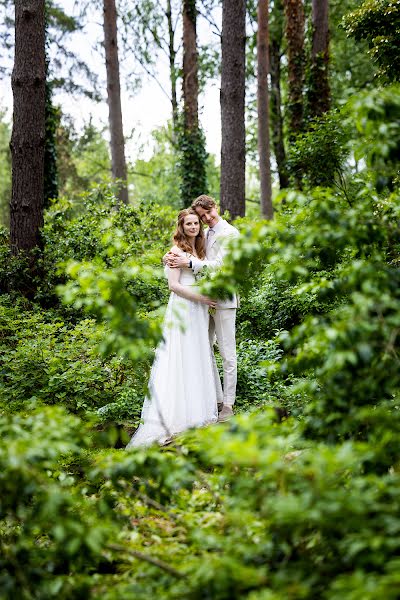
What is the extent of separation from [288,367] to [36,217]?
7.12 metres

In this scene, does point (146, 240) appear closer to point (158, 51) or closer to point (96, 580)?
point (96, 580)

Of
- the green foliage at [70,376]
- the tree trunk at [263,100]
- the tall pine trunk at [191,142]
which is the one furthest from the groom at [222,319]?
the tree trunk at [263,100]

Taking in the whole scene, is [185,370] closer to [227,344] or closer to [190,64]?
[227,344]

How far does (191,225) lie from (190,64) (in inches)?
499

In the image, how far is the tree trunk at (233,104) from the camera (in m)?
10.1

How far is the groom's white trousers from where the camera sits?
19.9ft

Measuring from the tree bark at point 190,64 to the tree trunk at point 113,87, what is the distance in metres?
2.41

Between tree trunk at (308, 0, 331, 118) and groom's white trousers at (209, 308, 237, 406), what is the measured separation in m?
9.75

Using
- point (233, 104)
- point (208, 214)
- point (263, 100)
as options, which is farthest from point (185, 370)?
point (263, 100)

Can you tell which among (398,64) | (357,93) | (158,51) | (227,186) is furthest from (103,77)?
(357,93)

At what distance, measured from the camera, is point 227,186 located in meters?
10.5

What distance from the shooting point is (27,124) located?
9.20 m

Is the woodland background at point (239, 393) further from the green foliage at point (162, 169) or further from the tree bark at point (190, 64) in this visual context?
the green foliage at point (162, 169)

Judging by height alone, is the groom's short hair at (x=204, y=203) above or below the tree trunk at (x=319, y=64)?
below
